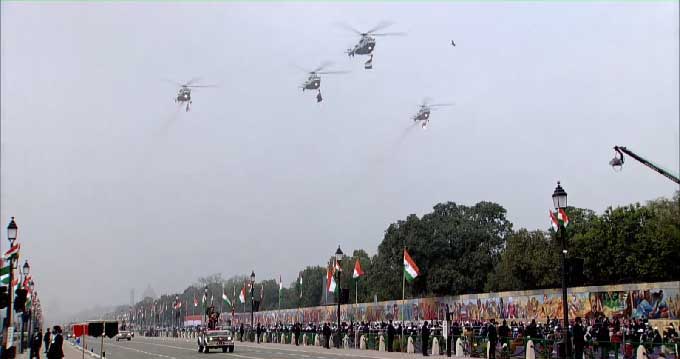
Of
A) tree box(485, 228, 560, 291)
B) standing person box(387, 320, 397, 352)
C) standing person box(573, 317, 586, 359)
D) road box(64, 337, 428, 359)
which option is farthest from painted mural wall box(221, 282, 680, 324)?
standing person box(573, 317, 586, 359)

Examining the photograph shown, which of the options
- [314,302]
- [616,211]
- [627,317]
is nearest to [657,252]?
[616,211]

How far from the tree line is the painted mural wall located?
12.7 feet

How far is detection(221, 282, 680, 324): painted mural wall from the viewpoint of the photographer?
162 ft

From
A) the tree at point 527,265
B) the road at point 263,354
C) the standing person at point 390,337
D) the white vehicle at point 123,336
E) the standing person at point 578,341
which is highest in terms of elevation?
the tree at point 527,265

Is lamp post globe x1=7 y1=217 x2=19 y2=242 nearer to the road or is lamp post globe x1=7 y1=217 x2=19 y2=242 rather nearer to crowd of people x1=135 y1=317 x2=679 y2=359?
the road

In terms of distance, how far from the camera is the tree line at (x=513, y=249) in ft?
201

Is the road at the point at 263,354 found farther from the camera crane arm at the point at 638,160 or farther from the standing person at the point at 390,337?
the camera crane arm at the point at 638,160

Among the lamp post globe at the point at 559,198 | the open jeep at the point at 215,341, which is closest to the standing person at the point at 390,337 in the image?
the open jeep at the point at 215,341

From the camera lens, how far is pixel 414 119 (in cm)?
4550

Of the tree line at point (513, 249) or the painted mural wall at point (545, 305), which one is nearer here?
the painted mural wall at point (545, 305)

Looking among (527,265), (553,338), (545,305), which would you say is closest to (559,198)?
(553,338)

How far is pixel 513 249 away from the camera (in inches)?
2997

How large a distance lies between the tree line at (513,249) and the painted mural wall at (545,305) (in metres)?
3.88

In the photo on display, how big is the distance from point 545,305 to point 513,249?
16.6m
